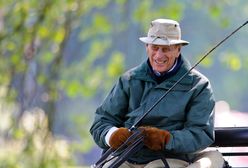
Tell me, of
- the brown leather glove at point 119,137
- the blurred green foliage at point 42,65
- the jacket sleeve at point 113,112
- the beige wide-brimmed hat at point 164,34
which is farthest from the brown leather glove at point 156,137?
the blurred green foliage at point 42,65

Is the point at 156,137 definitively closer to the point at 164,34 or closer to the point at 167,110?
the point at 167,110

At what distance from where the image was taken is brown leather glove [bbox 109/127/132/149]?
4.95 m

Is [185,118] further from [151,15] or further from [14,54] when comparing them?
[151,15]

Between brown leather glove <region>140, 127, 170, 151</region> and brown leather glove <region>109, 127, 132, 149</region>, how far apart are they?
12 cm

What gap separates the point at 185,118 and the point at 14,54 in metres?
5.17

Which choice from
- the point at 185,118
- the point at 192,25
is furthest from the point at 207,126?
the point at 192,25

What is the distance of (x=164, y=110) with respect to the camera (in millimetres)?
5055

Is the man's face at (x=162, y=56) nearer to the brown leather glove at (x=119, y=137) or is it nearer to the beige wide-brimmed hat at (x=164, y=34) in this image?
the beige wide-brimmed hat at (x=164, y=34)

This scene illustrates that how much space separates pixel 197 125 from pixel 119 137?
15.7 inches

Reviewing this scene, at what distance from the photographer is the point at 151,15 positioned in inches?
426

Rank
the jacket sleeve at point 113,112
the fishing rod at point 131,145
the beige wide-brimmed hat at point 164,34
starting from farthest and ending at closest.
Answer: the jacket sleeve at point 113,112 → the beige wide-brimmed hat at point 164,34 → the fishing rod at point 131,145

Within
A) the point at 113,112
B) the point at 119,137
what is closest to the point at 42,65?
the point at 113,112

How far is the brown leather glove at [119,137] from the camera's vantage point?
16.2 ft

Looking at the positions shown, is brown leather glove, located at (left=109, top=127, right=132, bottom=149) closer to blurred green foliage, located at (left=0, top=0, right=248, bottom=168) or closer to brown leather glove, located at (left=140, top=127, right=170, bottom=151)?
brown leather glove, located at (left=140, top=127, right=170, bottom=151)
